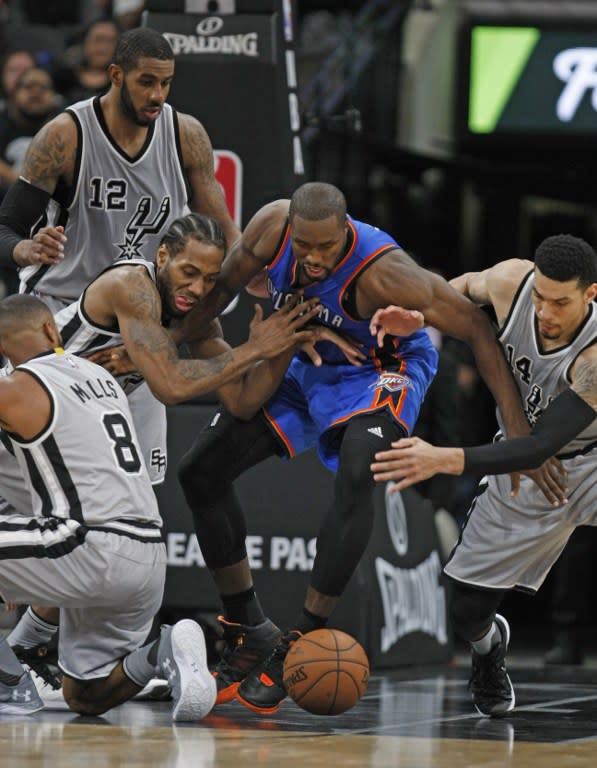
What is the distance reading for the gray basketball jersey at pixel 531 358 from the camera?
247 inches

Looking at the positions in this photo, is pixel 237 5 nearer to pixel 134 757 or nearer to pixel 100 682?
pixel 100 682

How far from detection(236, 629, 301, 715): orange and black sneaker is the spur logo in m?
6.72

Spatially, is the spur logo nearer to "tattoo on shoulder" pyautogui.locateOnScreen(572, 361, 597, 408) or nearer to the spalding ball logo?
the spalding ball logo

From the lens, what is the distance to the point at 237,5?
8.51m

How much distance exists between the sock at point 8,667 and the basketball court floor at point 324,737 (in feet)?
0.54

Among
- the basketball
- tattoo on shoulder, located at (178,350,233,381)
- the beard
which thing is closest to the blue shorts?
tattoo on shoulder, located at (178,350,233,381)

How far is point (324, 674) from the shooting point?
A: 5.77 metres

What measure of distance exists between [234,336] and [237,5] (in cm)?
178

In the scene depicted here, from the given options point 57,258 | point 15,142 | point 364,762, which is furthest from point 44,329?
point 15,142

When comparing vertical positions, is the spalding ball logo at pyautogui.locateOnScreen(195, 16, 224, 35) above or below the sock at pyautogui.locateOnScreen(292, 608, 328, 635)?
above

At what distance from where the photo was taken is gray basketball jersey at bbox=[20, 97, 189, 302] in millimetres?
6918

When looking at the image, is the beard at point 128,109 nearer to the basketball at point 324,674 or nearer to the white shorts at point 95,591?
the white shorts at point 95,591

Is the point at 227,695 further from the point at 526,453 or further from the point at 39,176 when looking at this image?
the point at 39,176

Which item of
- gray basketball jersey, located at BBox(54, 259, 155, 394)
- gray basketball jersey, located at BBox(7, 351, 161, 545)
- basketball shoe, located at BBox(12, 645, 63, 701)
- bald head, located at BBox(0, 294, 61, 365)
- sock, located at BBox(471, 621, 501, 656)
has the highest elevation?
bald head, located at BBox(0, 294, 61, 365)
